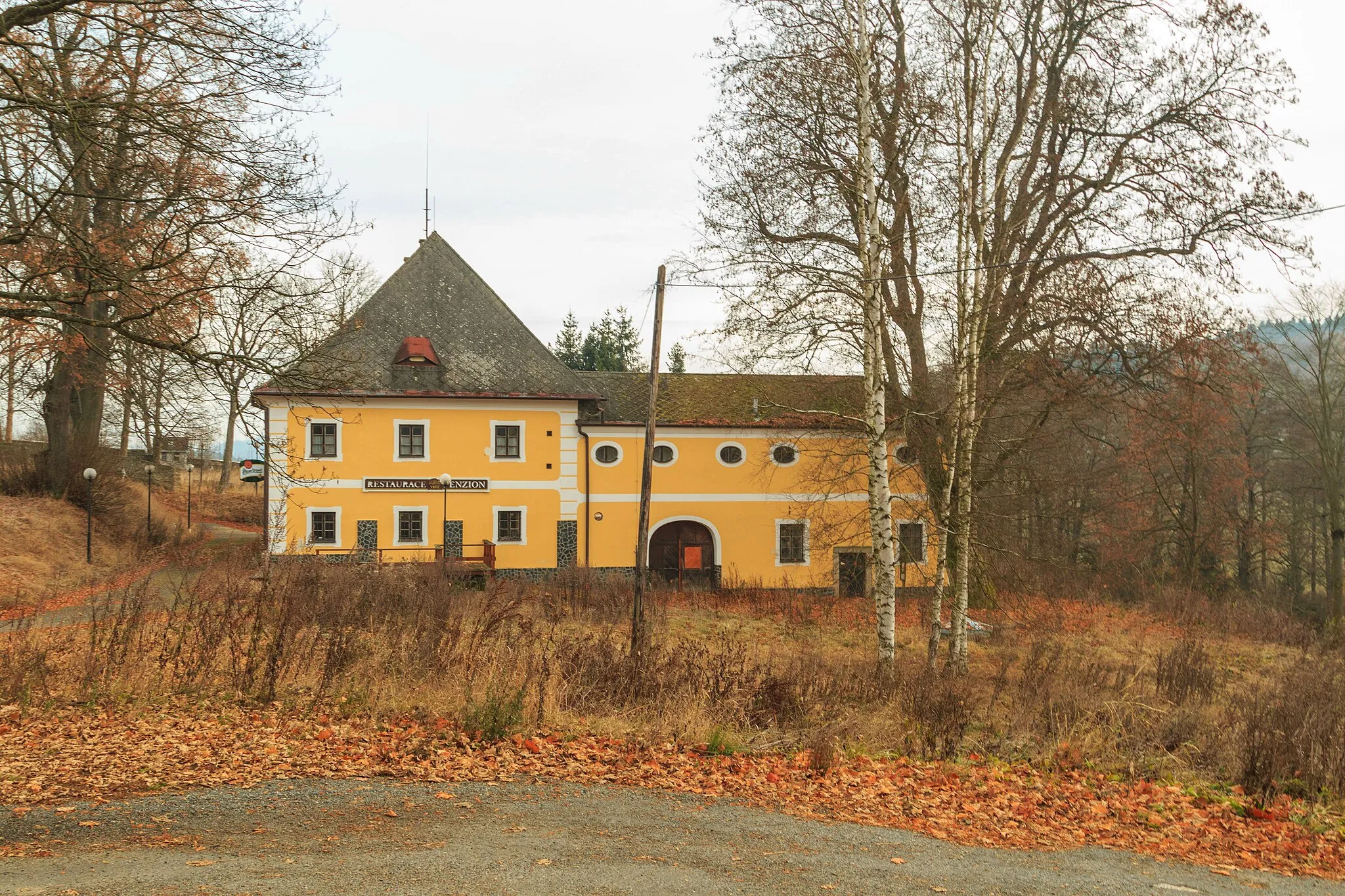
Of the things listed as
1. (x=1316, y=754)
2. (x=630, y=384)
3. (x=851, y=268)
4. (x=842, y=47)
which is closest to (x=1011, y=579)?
(x=851, y=268)

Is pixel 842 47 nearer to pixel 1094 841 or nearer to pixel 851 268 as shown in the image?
pixel 851 268

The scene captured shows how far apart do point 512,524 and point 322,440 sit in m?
5.56

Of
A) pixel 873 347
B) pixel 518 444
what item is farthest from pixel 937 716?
pixel 518 444

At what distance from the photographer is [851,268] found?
14.6m

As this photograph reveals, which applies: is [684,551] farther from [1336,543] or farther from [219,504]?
[219,504]

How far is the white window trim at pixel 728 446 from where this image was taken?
2697 cm

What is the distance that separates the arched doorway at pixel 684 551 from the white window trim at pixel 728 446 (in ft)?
6.21

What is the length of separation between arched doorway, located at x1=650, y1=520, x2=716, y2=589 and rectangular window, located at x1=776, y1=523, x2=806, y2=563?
2.05 meters

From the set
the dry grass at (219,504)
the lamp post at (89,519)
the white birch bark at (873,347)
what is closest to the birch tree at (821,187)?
the white birch bark at (873,347)

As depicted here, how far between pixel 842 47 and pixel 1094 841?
11042 millimetres

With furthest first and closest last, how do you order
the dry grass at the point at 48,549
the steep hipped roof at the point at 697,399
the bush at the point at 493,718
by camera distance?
the steep hipped roof at the point at 697,399 → the dry grass at the point at 48,549 → the bush at the point at 493,718

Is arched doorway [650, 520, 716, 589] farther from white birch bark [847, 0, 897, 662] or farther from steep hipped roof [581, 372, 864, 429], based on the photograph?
white birch bark [847, 0, 897, 662]

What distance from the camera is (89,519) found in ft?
70.7

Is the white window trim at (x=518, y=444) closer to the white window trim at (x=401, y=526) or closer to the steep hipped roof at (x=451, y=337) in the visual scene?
the steep hipped roof at (x=451, y=337)
